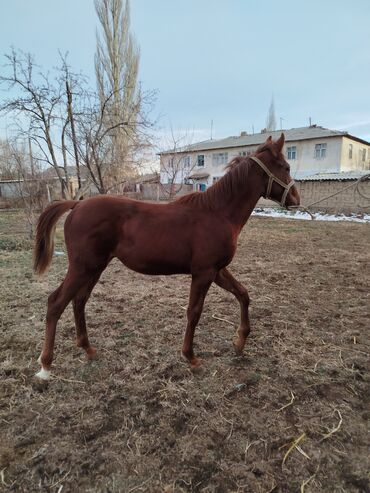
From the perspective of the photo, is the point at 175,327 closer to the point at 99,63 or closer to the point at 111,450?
the point at 111,450

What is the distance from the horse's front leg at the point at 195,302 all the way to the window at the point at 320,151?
32.1 meters

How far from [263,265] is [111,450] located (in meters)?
4.84

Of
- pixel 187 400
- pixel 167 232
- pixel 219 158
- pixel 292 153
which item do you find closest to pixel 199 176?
pixel 219 158

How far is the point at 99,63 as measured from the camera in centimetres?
2045

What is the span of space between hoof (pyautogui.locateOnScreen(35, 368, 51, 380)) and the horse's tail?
895 millimetres

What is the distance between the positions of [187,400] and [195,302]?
0.77 meters

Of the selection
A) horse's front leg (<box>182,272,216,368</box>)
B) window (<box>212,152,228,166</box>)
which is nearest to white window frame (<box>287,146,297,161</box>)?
window (<box>212,152,228,166</box>)

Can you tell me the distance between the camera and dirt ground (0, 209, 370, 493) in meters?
1.67

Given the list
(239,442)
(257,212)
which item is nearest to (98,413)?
(239,442)

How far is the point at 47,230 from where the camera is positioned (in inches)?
108

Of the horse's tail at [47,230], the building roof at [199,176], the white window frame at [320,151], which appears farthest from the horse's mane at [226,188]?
the building roof at [199,176]

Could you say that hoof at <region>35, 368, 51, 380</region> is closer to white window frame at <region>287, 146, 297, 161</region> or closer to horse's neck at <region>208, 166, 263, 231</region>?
horse's neck at <region>208, 166, 263, 231</region>

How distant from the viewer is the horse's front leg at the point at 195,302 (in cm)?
259

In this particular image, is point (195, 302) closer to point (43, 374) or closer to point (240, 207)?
point (240, 207)
